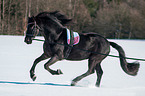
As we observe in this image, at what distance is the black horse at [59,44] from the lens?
5.47 meters

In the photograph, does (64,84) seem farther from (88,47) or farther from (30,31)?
(30,31)

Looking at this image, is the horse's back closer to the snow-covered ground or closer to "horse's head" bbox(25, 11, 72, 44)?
"horse's head" bbox(25, 11, 72, 44)

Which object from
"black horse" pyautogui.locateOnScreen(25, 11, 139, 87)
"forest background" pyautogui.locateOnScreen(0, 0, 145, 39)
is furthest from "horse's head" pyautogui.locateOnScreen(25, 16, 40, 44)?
"forest background" pyautogui.locateOnScreen(0, 0, 145, 39)

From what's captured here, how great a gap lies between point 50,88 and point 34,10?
1229 inches

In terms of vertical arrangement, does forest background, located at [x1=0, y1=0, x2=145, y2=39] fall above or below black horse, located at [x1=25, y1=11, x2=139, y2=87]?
above

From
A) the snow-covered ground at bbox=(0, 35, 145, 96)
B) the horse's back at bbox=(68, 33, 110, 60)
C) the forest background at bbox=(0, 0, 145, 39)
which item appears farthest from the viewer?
the forest background at bbox=(0, 0, 145, 39)

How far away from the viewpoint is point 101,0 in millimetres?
51688

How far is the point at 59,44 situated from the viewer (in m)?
5.56

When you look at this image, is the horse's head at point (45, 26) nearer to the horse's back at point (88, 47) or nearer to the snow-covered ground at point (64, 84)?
the horse's back at point (88, 47)

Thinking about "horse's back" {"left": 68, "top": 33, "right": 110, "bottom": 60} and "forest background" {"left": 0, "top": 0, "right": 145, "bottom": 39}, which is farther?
"forest background" {"left": 0, "top": 0, "right": 145, "bottom": 39}

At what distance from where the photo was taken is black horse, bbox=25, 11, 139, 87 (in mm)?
5469

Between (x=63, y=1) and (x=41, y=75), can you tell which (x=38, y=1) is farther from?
(x=41, y=75)

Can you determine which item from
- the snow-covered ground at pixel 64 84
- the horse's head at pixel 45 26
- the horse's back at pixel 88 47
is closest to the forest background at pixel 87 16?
the snow-covered ground at pixel 64 84

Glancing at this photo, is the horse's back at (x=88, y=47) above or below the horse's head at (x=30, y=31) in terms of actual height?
below
